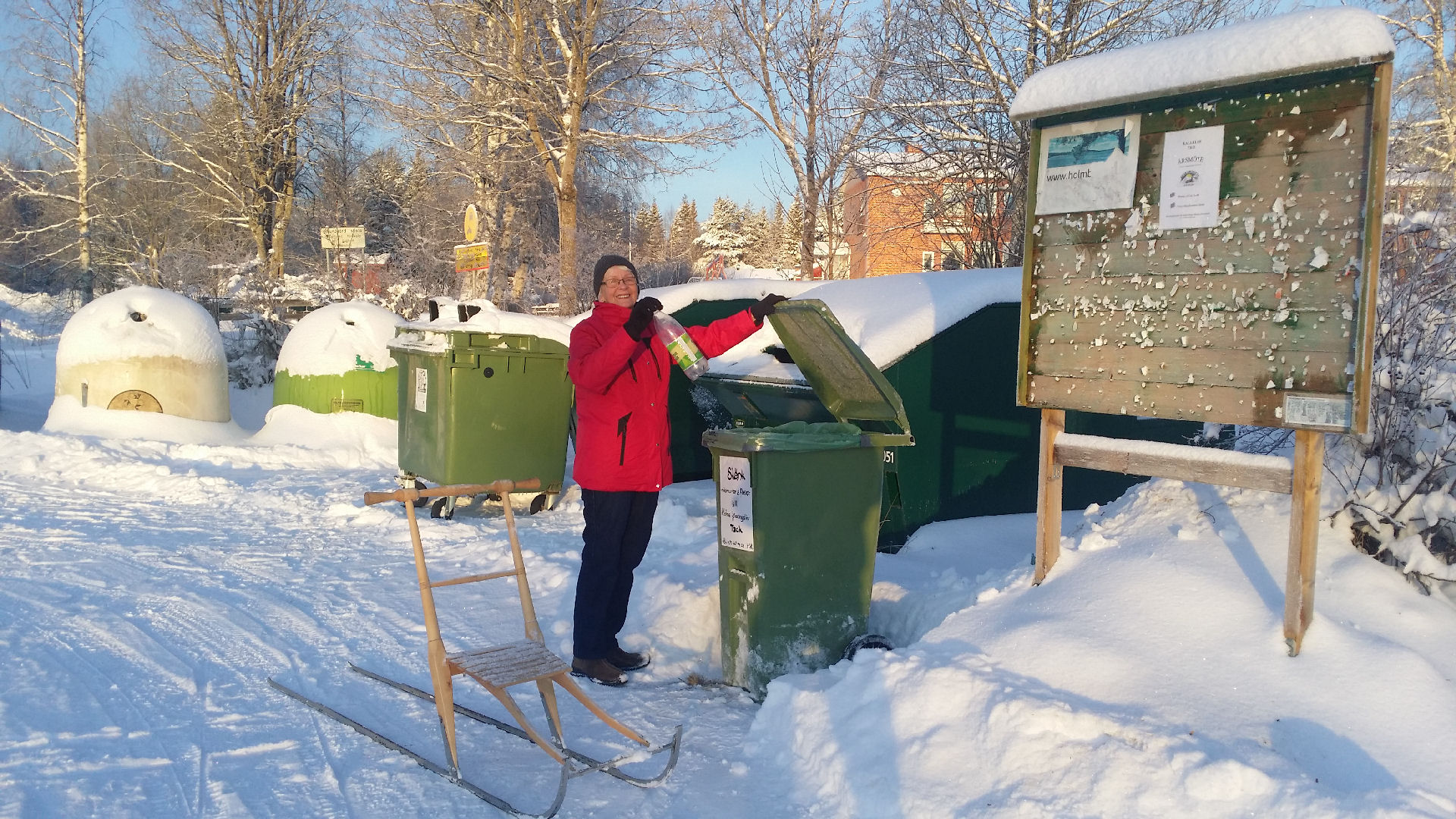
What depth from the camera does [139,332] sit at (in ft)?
37.8

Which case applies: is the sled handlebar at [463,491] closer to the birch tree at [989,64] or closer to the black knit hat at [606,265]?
the black knit hat at [606,265]

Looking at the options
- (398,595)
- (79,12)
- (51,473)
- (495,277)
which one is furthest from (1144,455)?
(79,12)

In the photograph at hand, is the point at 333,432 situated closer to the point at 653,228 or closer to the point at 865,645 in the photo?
the point at 865,645

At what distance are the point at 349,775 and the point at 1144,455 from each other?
3207 mm

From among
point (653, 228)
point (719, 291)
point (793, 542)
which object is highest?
point (653, 228)

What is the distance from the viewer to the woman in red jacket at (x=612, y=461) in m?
4.32

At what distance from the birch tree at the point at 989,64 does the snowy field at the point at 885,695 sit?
7483mm

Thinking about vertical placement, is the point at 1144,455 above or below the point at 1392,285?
below

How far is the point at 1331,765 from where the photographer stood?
287 centimetres

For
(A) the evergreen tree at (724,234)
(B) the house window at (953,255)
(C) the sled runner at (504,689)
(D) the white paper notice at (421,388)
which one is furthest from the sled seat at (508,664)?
(A) the evergreen tree at (724,234)

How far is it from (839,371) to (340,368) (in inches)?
319

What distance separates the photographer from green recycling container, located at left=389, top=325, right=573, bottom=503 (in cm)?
757

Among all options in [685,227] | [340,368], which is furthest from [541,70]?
[685,227]

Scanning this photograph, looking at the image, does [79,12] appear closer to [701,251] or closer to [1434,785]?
[1434,785]
